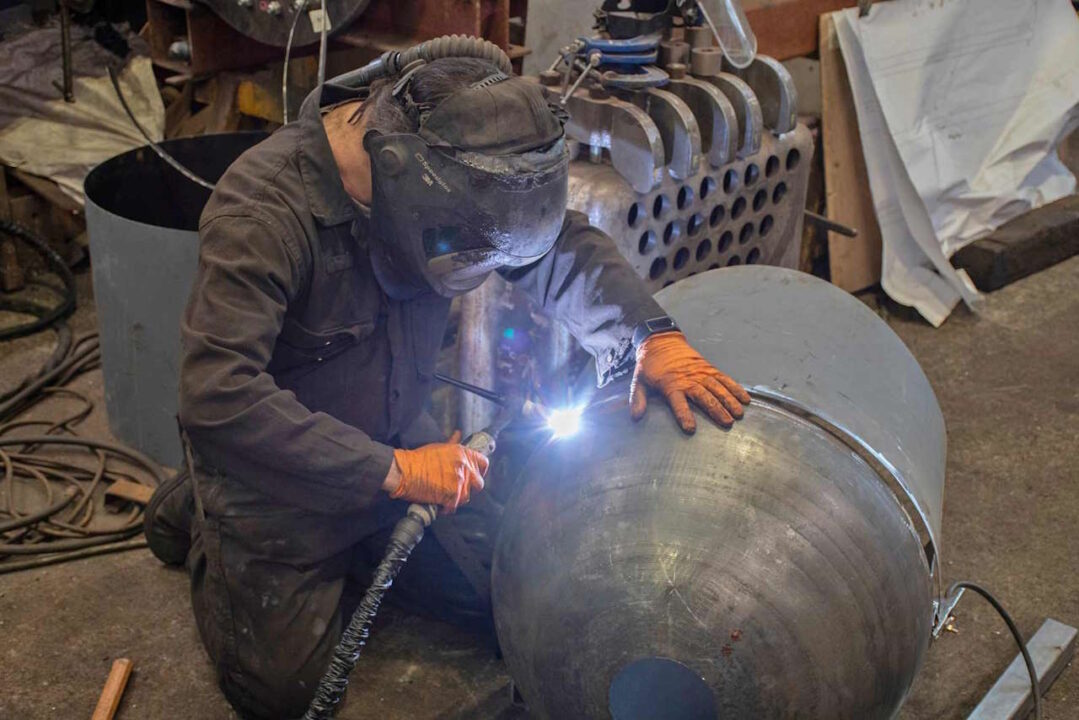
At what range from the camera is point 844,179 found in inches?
152

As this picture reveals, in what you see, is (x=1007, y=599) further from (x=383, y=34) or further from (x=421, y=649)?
(x=383, y=34)

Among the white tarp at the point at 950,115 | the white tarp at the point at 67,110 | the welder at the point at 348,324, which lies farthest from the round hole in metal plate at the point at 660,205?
the white tarp at the point at 67,110

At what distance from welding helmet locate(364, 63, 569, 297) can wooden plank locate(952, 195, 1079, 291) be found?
9.11 feet

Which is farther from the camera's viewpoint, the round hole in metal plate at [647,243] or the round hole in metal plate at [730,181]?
the round hole in metal plate at [730,181]

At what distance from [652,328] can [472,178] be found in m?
0.47

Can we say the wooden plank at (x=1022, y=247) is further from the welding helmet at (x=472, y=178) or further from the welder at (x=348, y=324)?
the welding helmet at (x=472, y=178)

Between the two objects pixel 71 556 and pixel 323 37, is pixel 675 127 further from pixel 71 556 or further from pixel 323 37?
pixel 71 556

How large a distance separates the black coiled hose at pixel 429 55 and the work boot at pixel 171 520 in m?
0.97

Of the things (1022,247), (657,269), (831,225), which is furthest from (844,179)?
(657,269)

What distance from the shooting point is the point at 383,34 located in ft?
10.2

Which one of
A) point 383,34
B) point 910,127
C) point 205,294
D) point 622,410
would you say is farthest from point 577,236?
point 910,127

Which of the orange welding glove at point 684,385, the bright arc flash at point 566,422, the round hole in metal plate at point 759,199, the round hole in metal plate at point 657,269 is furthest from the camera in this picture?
the round hole in metal plate at point 759,199

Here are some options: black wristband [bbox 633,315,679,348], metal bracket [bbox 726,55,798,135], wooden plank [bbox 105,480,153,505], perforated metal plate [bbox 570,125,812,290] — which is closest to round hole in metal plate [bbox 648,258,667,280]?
perforated metal plate [bbox 570,125,812,290]

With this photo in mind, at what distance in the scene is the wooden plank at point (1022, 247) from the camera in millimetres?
4145
